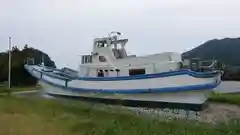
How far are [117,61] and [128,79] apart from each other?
196 cm

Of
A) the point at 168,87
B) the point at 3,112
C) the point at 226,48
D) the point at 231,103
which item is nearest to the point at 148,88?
the point at 168,87

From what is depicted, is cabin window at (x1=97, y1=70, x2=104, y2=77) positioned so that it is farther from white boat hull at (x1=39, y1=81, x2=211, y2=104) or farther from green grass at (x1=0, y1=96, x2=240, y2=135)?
green grass at (x1=0, y1=96, x2=240, y2=135)

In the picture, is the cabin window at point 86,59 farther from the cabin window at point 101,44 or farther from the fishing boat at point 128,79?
the cabin window at point 101,44

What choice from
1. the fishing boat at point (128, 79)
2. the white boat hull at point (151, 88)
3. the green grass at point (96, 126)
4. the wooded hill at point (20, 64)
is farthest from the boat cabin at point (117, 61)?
the wooded hill at point (20, 64)

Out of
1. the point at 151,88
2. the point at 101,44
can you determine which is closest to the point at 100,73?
the point at 101,44

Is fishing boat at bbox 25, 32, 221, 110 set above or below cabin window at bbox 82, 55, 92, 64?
below

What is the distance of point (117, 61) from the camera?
19156mm

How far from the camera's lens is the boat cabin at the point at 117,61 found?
59.0ft

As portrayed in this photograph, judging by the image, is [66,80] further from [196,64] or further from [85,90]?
[196,64]

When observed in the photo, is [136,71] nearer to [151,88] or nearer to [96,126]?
[151,88]

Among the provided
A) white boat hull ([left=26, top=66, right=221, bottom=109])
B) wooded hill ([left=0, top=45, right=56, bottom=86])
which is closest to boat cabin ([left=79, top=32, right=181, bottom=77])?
white boat hull ([left=26, top=66, right=221, bottom=109])

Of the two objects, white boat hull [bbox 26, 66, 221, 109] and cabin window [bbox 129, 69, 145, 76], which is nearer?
white boat hull [bbox 26, 66, 221, 109]

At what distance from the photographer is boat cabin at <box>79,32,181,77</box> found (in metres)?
18.0

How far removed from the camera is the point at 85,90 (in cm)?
1952
